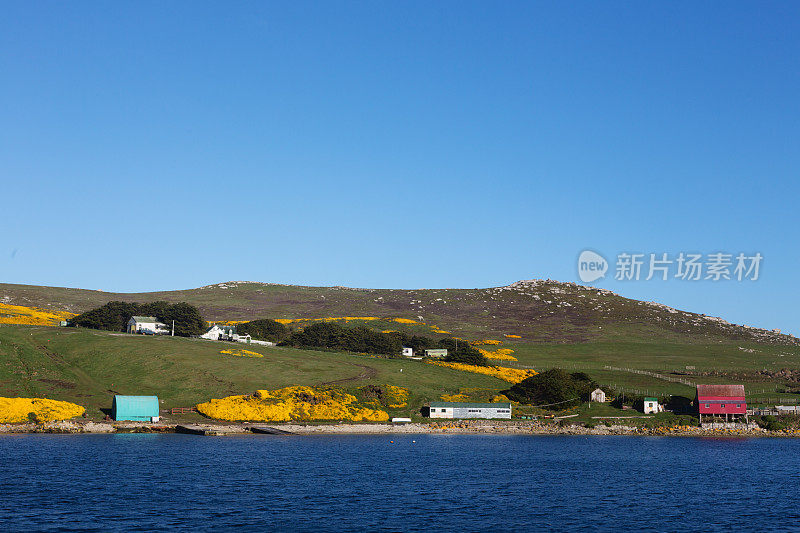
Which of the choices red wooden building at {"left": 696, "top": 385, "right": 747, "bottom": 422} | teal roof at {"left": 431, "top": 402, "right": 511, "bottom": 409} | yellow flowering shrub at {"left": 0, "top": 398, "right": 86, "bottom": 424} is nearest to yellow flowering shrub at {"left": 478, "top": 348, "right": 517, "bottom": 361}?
teal roof at {"left": 431, "top": 402, "right": 511, "bottom": 409}

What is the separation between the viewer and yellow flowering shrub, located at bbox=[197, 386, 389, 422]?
4636 inches

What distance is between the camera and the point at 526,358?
648 ft

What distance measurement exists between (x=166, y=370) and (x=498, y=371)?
68.1 meters

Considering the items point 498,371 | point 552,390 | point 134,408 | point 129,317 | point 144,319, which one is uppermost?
point 129,317

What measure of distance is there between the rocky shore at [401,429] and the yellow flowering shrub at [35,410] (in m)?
2.26

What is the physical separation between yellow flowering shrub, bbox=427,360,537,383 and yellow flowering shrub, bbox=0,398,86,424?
258 ft

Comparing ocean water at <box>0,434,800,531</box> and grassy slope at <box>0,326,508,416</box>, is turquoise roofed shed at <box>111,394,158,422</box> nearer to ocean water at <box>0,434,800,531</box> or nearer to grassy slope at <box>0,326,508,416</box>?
grassy slope at <box>0,326,508,416</box>

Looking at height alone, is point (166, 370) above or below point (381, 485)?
above

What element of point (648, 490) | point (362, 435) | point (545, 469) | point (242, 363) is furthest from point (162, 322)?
point (648, 490)

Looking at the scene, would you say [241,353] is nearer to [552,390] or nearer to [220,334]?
[220,334]

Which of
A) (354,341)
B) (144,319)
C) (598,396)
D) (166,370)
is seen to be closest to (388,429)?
(166,370)

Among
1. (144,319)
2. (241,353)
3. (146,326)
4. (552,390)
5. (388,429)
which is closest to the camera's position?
(388,429)

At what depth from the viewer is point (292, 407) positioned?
122 metres

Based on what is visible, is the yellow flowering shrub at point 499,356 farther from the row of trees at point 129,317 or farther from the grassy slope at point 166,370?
the row of trees at point 129,317
